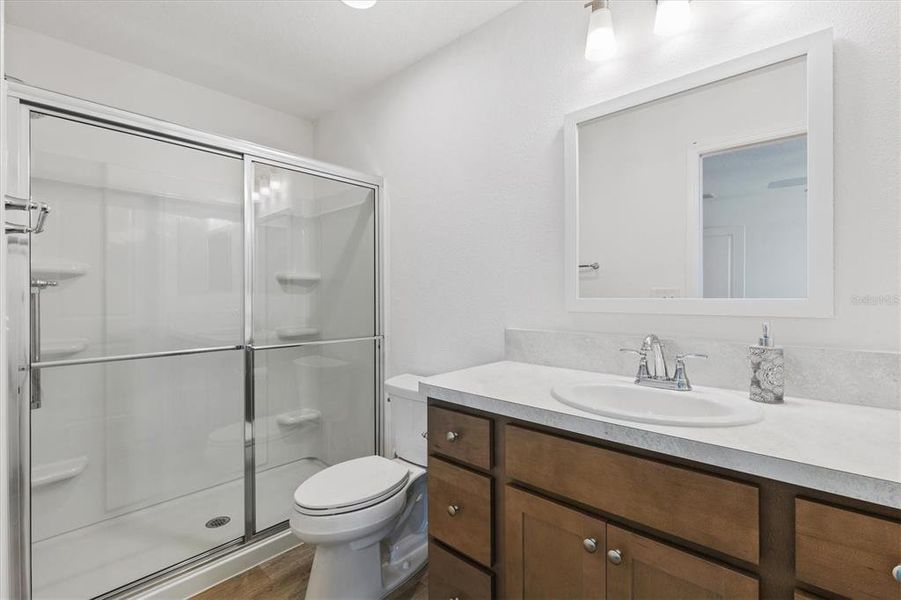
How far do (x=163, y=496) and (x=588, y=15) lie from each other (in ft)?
8.83

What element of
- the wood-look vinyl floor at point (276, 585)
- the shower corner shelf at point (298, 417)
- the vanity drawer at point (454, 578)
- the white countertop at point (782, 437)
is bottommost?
the wood-look vinyl floor at point (276, 585)

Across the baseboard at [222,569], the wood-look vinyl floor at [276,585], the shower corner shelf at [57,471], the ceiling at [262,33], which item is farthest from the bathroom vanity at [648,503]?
the ceiling at [262,33]

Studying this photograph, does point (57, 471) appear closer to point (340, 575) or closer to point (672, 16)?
point (340, 575)

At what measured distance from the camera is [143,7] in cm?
180

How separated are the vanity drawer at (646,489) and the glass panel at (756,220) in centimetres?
67

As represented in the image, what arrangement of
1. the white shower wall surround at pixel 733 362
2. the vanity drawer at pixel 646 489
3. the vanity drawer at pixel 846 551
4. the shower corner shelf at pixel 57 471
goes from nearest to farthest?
the vanity drawer at pixel 846 551 → the vanity drawer at pixel 646 489 → the white shower wall surround at pixel 733 362 → the shower corner shelf at pixel 57 471

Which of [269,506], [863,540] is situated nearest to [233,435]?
[269,506]

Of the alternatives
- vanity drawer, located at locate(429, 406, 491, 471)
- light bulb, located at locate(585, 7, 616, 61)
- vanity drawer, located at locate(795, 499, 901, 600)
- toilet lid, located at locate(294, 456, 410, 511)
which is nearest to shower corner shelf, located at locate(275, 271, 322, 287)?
toilet lid, located at locate(294, 456, 410, 511)

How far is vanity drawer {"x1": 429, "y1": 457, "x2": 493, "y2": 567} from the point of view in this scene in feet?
3.92

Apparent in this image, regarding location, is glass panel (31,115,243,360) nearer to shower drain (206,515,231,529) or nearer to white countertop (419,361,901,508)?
shower drain (206,515,231,529)

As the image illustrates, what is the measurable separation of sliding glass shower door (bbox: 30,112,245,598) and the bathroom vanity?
1216 mm

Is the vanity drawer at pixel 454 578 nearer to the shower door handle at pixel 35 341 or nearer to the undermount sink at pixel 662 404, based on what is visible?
the undermount sink at pixel 662 404

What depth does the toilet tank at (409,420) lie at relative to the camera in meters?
1.92

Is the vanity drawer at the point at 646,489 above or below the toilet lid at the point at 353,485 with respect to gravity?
above
